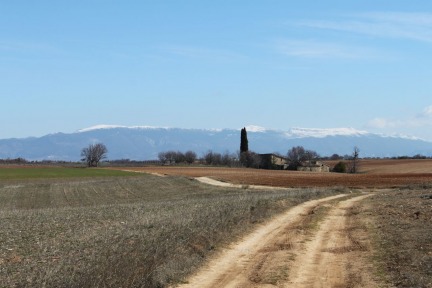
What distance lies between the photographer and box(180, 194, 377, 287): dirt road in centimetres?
1402

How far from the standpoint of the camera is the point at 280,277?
14.4m

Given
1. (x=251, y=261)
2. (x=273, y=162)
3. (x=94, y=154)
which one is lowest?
(x=251, y=261)

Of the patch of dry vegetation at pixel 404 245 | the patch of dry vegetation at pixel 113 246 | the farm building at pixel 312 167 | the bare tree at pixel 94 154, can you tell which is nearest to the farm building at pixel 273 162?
the farm building at pixel 312 167

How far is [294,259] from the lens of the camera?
16.9 metres

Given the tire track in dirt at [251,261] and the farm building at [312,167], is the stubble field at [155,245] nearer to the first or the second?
the tire track in dirt at [251,261]

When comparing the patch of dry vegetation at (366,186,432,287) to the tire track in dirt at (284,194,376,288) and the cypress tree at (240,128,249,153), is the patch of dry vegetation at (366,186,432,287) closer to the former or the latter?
the tire track in dirt at (284,194,376,288)

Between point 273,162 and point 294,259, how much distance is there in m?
151

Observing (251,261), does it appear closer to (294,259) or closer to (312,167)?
(294,259)

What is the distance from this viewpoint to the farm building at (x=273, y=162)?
167125 millimetres

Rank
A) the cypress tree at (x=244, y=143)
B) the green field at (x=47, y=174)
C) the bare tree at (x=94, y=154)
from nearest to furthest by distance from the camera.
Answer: the green field at (x=47, y=174) → the cypress tree at (x=244, y=143) → the bare tree at (x=94, y=154)

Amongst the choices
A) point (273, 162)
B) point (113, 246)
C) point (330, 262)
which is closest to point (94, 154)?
point (273, 162)

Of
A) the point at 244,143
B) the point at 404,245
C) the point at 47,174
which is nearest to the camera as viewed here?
the point at 404,245

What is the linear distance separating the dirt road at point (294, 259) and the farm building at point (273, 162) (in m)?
141

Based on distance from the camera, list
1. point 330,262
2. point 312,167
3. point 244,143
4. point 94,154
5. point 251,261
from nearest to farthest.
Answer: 1. point 330,262
2. point 251,261
3. point 312,167
4. point 244,143
5. point 94,154
